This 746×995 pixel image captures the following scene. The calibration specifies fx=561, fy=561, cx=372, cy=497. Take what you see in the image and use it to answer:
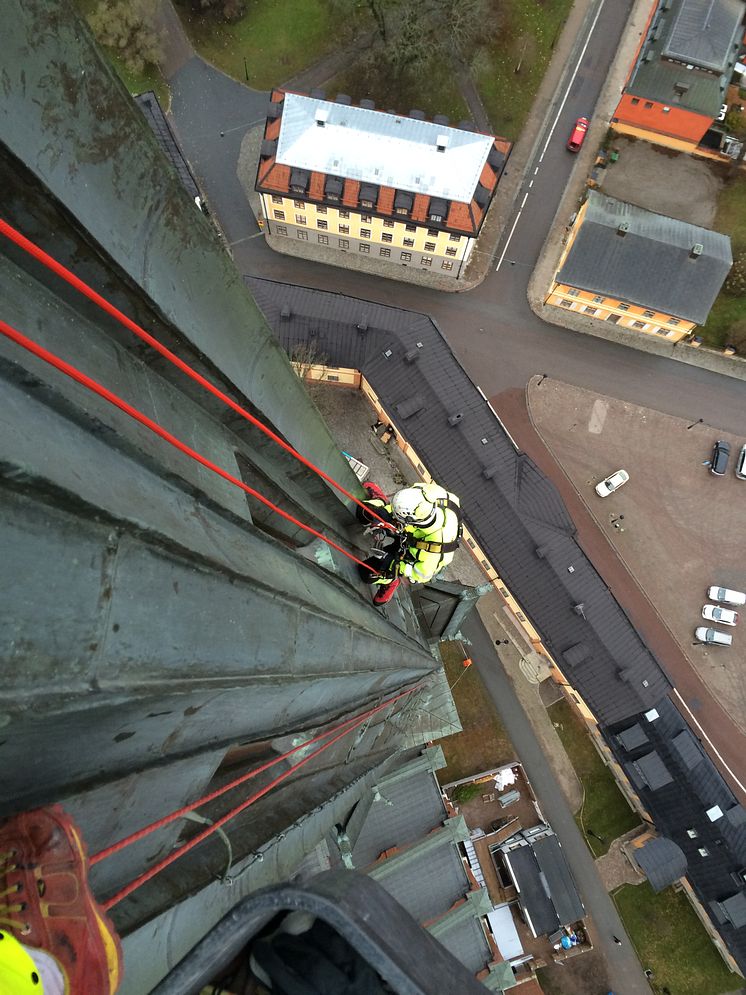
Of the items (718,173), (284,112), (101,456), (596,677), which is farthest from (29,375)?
(718,173)

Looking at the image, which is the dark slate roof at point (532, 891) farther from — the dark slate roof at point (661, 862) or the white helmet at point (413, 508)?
the white helmet at point (413, 508)

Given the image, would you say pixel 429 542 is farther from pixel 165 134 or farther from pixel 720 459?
pixel 165 134

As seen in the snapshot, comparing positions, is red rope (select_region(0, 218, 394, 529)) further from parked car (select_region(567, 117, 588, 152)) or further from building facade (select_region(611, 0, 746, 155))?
building facade (select_region(611, 0, 746, 155))

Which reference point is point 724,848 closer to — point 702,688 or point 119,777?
point 702,688

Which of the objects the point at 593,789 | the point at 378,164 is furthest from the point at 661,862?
the point at 378,164

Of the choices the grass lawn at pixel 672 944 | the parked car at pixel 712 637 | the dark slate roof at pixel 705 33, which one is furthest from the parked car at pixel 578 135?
the grass lawn at pixel 672 944
